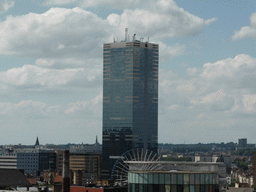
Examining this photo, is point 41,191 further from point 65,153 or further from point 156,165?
point 156,165

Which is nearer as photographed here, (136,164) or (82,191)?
(136,164)

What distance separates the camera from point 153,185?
111m

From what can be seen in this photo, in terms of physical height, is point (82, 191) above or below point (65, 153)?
below

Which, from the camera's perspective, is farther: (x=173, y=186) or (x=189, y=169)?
(x=189, y=169)

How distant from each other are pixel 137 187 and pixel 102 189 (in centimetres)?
2782

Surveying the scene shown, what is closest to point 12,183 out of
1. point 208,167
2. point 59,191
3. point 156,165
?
point 59,191

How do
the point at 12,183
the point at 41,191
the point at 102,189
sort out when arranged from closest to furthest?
1. the point at 102,189
2. the point at 41,191
3. the point at 12,183

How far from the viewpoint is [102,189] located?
13925 cm

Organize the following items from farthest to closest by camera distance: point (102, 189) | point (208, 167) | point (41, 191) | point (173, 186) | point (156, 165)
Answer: point (41, 191) → point (102, 189) → point (156, 165) → point (208, 167) → point (173, 186)

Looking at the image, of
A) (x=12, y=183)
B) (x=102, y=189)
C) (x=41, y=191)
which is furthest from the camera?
(x=12, y=183)

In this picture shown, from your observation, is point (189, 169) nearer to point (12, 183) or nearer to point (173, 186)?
point (173, 186)

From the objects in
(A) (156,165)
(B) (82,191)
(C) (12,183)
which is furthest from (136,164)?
(C) (12,183)

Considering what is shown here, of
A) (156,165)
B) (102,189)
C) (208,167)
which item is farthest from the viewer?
(102,189)

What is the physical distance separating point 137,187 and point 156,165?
17082mm
